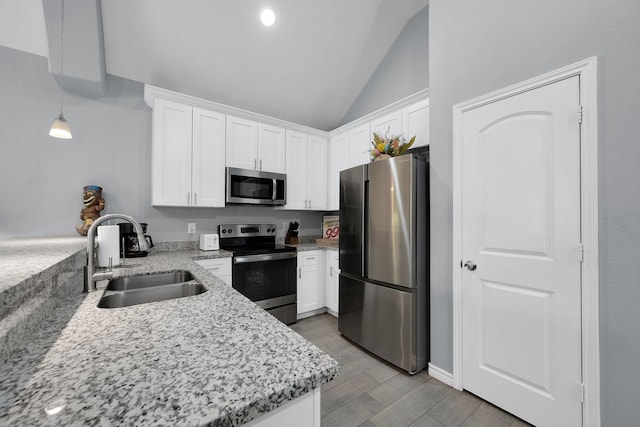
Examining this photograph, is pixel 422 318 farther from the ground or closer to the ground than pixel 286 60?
closer to the ground

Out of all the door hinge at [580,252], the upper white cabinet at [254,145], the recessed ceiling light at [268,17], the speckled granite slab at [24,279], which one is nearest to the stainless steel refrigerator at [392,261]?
the door hinge at [580,252]

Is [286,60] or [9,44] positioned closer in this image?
[9,44]

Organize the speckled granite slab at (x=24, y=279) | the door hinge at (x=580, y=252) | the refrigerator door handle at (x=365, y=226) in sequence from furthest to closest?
1. the refrigerator door handle at (x=365, y=226)
2. the door hinge at (x=580, y=252)
3. the speckled granite slab at (x=24, y=279)

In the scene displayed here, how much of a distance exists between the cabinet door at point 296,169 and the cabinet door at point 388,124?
0.96m

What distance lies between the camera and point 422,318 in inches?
83.0

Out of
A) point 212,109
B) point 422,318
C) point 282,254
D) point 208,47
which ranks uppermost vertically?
point 208,47

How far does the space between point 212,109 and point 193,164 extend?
2.09 ft

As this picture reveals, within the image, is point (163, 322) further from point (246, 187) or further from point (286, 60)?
point (286, 60)

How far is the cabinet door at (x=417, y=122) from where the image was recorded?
2.46 metres

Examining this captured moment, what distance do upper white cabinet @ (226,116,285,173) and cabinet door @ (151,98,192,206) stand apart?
0.43 metres

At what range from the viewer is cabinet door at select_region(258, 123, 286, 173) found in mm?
3098

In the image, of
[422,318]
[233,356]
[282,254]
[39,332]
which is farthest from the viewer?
[282,254]

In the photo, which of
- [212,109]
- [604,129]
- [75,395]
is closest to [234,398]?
[75,395]

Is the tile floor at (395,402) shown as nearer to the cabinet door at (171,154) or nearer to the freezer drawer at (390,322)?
the freezer drawer at (390,322)
